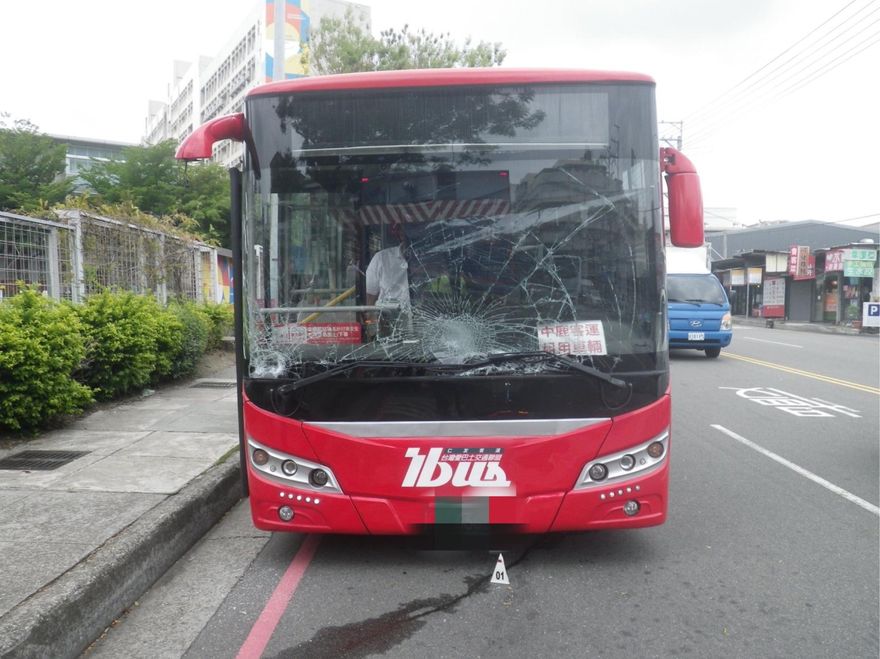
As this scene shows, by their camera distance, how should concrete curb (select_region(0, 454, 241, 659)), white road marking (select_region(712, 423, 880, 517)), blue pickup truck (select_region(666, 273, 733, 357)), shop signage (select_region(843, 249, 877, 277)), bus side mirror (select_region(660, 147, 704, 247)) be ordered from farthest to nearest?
shop signage (select_region(843, 249, 877, 277)) → blue pickup truck (select_region(666, 273, 733, 357)) → white road marking (select_region(712, 423, 880, 517)) → bus side mirror (select_region(660, 147, 704, 247)) → concrete curb (select_region(0, 454, 241, 659))

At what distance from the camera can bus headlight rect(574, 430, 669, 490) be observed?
4.01 m

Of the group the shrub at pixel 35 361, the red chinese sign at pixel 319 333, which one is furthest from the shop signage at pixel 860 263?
the red chinese sign at pixel 319 333

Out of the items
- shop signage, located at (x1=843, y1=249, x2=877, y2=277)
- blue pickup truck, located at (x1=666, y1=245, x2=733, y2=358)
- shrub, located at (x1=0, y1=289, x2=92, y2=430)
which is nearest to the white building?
shop signage, located at (x1=843, y1=249, x2=877, y2=277)

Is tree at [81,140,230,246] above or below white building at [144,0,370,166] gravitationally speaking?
below

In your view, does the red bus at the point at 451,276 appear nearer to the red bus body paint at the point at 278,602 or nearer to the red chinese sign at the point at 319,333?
the red chinese sign at the point at 319,333

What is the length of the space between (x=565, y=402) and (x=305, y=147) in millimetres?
2085

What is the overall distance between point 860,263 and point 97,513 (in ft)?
112

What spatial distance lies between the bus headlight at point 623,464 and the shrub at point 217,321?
33.5ft

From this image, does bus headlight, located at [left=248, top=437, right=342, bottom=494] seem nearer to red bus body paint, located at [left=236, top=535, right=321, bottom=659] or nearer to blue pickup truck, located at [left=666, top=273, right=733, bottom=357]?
red bus body paint, located at [left=236, top=535, right=321, bottom=659]

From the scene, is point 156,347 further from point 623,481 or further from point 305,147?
point 623,481

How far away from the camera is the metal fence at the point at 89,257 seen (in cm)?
820

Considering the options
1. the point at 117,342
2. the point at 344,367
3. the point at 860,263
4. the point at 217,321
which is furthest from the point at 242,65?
the point at 344,367

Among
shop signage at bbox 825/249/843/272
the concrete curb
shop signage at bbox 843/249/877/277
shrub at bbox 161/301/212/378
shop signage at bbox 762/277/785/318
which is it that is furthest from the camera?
shop signage at bbox 762/277/785/318

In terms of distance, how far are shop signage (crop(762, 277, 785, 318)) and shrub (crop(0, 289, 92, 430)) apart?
41.1 metres
